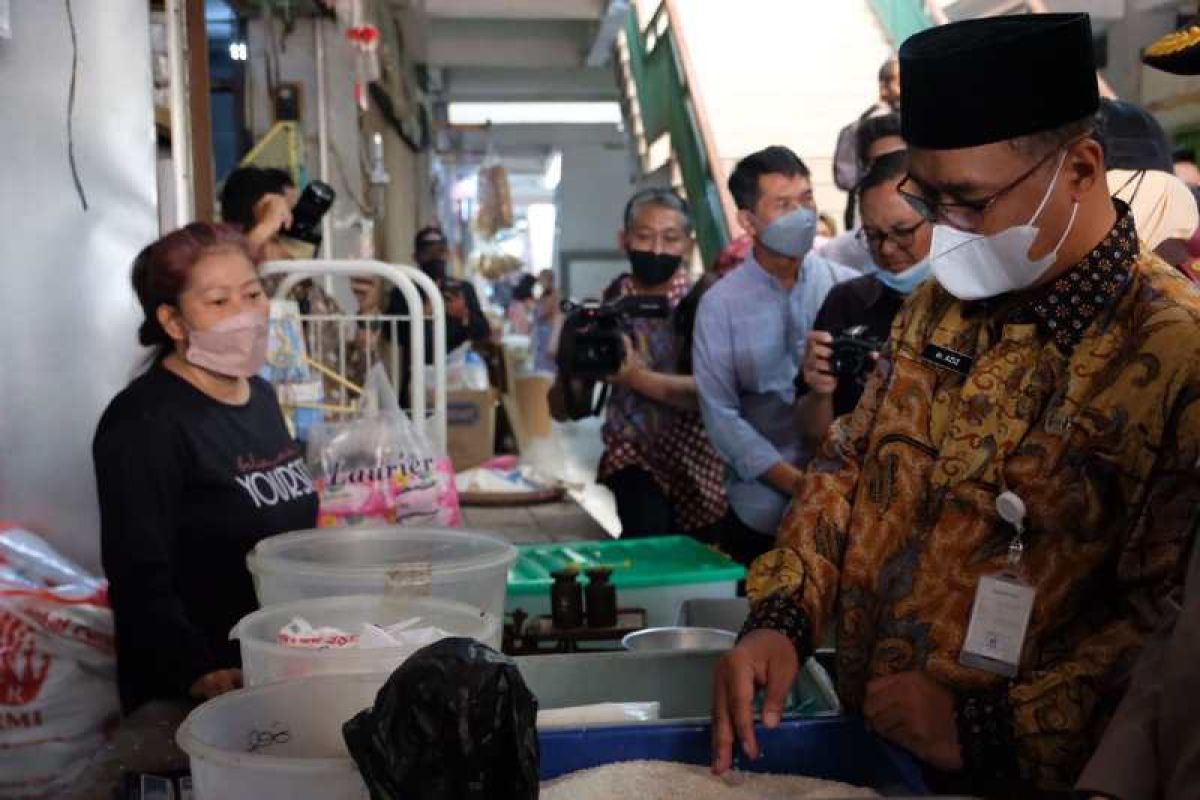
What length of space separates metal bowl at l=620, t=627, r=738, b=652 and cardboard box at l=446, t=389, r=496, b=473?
15.8 feet

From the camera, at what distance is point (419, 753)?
98cm

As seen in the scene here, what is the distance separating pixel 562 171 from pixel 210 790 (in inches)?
791

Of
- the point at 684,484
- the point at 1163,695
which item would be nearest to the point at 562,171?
the point at 684,484

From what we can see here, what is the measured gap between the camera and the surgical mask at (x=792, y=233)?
Answer: 299 centimetres

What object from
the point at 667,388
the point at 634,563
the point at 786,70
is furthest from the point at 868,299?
the point at 786,70

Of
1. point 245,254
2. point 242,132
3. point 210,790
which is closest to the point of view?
point 210,790

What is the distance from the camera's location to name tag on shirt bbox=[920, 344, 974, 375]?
1463 millimetres

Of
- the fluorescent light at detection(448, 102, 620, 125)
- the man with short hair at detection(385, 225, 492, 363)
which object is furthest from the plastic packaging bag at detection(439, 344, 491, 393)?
the fluorescent light at detection(448, 102, 620, 125)

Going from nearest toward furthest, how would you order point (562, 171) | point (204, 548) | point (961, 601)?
point (961, 601), point (204, 548), point (562, 171)

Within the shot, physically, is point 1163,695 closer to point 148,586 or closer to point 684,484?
point 148,586

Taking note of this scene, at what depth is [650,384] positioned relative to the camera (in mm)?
3447

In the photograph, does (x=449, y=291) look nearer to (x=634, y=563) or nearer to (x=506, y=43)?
(x=634, y=563)

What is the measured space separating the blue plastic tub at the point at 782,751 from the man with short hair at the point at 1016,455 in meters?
0.03

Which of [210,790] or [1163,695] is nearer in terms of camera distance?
[1163,695]
